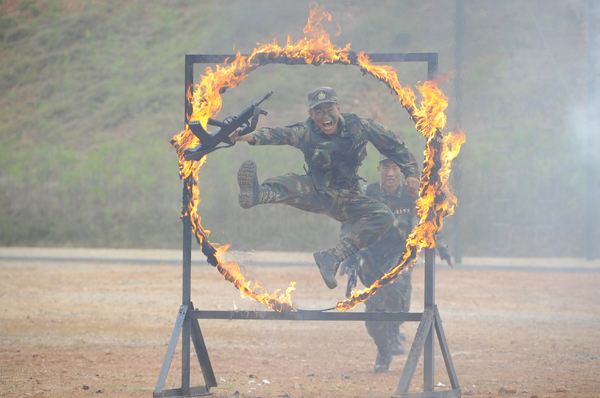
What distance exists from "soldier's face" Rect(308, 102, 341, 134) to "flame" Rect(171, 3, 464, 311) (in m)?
0.38

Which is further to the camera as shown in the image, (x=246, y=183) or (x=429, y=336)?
(x=429, y=336)

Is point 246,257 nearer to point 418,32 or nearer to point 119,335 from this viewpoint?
point 119,335

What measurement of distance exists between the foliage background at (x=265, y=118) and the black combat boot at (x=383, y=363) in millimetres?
6177

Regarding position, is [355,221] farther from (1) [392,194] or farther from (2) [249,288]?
(1) [392,194]

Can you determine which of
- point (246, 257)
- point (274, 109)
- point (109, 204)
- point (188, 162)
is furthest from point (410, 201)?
point (109, 204)

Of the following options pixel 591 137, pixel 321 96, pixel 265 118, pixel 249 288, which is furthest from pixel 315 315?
pixel 591 137

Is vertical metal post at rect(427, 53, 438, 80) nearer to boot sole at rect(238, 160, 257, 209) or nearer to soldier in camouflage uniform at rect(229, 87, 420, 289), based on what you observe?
soldier in camouflage uniform at rect(229, 87, 420, 289)

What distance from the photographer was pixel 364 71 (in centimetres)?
561

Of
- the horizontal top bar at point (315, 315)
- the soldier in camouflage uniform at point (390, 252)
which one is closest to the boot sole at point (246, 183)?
the horizontal top bar at point (315, 315)

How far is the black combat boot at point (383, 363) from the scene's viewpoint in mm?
7234

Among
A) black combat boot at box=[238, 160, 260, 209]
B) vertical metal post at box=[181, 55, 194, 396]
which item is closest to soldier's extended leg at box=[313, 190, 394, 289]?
black combat boot at box=[238, 160, 260, 209]

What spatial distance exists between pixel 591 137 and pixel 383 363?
1530cm

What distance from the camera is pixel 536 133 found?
24141mm

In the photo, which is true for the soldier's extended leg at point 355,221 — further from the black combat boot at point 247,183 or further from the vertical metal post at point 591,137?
the vertical metal post at point 591,137
